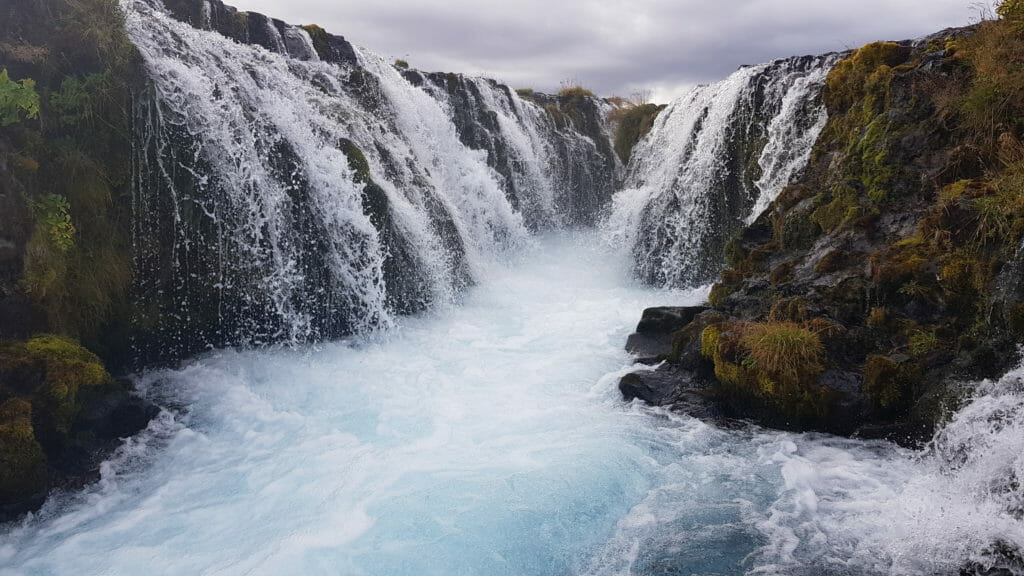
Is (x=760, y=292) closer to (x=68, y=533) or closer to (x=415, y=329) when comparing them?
(x=415, y=329)

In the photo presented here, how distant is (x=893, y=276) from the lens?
275 inches

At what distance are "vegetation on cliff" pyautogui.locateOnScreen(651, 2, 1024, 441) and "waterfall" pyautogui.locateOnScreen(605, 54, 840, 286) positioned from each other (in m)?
2.12

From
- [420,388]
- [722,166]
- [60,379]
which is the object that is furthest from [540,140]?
→ [60,379]

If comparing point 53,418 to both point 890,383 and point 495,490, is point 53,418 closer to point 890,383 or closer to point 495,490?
point 495,490

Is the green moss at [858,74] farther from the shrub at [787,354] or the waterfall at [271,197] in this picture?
the waterfall at [271,197]

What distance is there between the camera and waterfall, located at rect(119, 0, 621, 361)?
27.5 feet

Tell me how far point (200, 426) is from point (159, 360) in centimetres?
181

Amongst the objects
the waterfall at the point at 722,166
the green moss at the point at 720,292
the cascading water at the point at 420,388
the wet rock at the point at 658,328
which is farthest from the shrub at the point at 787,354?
the waterfall at the point at 722,166

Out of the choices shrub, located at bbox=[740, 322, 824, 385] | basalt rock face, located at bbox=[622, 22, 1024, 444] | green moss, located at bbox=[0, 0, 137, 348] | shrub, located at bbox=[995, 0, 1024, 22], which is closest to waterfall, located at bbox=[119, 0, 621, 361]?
green moss, located at bbox=[0, 0, 137, 348]

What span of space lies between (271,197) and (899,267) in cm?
853

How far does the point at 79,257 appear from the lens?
7461 mm

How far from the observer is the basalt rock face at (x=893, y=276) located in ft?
20.0

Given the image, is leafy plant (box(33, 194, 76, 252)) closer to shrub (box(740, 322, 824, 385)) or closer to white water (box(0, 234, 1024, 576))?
white water (box(0, 234, 1024, 576))

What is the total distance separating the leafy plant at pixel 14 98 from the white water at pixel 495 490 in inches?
141
